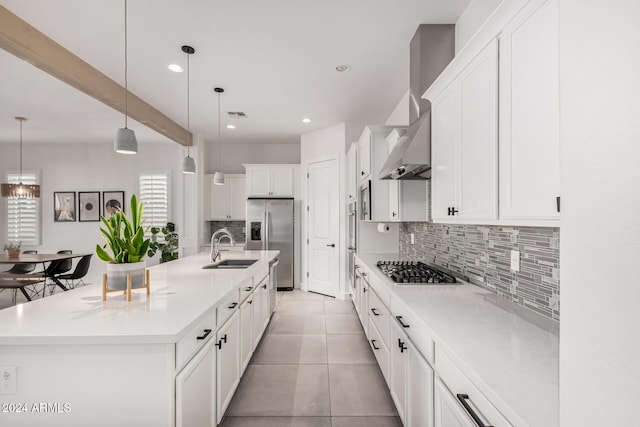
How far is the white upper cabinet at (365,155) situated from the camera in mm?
3707

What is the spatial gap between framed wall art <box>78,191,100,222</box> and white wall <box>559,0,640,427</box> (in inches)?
308

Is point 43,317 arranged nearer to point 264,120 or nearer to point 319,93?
point 319,93

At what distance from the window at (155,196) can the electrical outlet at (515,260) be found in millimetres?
6295

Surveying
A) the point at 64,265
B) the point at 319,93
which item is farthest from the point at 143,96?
the point at 64,265

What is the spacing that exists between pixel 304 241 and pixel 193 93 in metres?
Answer: 3.18

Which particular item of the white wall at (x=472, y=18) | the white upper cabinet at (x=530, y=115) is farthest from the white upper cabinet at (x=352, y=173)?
the white upper cabinet at (x=530, y=115)

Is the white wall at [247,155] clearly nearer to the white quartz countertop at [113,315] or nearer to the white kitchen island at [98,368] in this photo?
the white quartz countertop at [113,315]

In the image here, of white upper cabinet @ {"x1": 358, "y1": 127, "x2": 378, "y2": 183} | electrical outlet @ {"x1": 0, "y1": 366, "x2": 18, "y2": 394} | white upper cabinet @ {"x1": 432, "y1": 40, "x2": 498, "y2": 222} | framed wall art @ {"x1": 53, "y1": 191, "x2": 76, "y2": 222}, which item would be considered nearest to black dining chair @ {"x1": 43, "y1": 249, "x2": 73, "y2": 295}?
framed wall art @ {"x1": 53, "y1": 191, "x2": 76, "y2": 222}

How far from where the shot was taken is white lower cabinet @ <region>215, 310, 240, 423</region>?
1.89 meters

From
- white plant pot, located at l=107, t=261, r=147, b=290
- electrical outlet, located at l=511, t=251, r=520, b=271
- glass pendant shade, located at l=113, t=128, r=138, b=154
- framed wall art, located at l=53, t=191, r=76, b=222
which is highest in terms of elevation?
glass pendant shade, located at l=113, t=128, r=138, b=154

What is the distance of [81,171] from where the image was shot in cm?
661

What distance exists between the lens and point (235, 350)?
2.25 metres

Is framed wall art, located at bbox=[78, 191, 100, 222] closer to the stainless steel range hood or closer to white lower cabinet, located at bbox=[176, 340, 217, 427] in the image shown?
white lower cabinet, located at bbox=[176, 340, 217, 427]

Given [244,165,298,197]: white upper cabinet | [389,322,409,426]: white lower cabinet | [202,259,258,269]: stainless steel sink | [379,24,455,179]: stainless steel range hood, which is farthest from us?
[244,165,298,197]: white upper cabinet
